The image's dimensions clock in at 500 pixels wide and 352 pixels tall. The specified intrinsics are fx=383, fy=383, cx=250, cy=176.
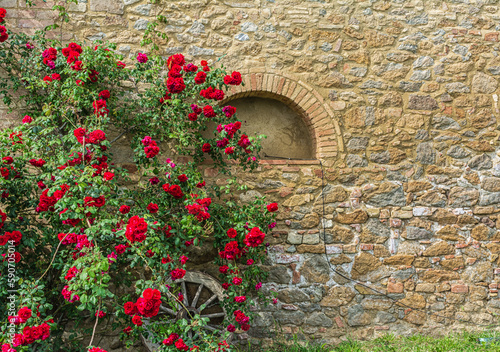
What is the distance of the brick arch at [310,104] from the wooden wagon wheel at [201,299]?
1.58m

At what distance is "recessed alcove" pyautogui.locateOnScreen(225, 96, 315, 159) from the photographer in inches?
152

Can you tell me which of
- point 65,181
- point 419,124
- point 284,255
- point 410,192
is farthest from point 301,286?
point 65,181

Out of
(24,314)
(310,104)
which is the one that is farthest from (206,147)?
(24,314)

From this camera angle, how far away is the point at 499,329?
148 inches

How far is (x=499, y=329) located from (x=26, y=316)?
13.5 feet

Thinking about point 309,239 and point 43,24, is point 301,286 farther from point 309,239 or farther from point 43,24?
point 43,24

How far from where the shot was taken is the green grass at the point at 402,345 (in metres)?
3.37

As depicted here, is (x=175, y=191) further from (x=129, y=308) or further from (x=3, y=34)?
(x=3, y=34)

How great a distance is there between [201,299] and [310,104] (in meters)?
2.10

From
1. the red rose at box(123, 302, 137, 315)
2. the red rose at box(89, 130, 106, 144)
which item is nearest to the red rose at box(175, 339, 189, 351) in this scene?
the red rose at box(123, 302, 137, 315)

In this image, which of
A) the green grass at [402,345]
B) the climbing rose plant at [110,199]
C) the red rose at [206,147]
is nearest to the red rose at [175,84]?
the climbing rose plant at [110,199]

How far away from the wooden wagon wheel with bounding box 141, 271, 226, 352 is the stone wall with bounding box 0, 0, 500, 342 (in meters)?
Answer: 0.43

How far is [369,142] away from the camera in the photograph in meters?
3.82

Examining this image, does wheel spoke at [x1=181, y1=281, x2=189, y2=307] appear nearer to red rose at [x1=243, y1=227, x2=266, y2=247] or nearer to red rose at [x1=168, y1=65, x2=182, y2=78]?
red rose at [x1=243, y1=227, x2=266, y2=247]
